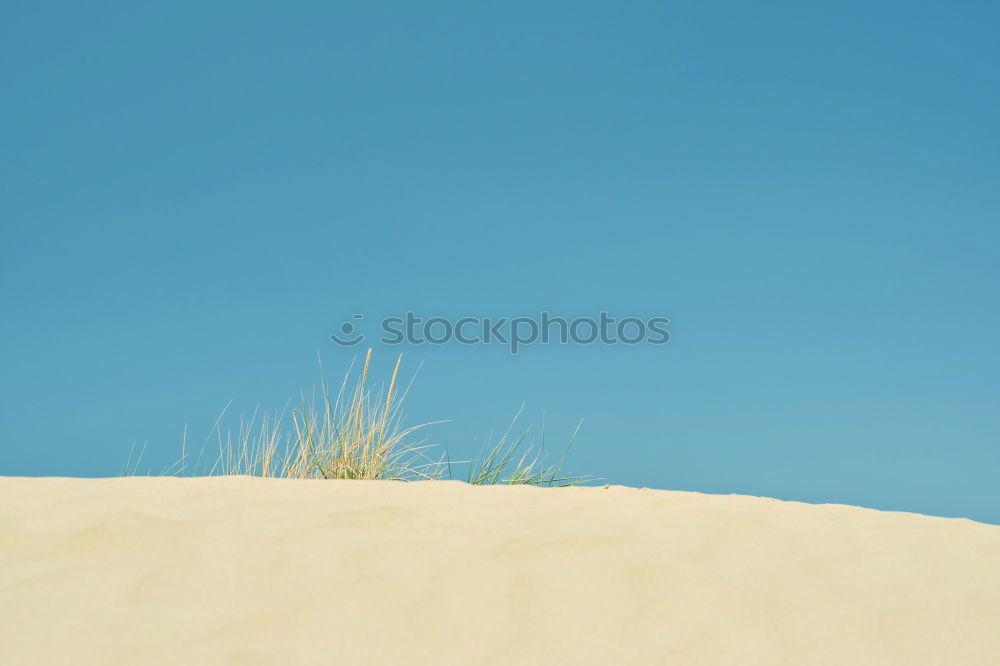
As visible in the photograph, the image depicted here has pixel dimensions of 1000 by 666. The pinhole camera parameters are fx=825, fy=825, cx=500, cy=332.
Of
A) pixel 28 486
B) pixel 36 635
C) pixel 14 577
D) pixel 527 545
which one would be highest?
pixel 28 486

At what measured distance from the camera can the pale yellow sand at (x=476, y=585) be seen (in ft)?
5.37

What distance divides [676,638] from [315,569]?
822mm

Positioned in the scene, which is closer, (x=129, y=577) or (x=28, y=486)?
(x=129, y=577)

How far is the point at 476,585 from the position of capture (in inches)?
72.1

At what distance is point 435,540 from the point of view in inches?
81.7

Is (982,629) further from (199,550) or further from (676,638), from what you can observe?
(199,550)

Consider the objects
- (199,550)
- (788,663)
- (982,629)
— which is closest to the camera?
(788,663)

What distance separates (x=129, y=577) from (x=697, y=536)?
4.65ft

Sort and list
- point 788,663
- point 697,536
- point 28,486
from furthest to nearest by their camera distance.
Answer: point 28,486, point 697,536, point 788,663

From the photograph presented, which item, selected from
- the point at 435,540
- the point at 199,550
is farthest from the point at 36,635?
the point at 435,540

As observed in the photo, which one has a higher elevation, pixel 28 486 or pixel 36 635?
pixel 28 486

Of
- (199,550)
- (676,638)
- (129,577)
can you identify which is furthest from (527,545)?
(129,577)

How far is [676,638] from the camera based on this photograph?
168 cm

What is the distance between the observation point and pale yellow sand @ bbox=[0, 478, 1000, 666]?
5.37 ft
